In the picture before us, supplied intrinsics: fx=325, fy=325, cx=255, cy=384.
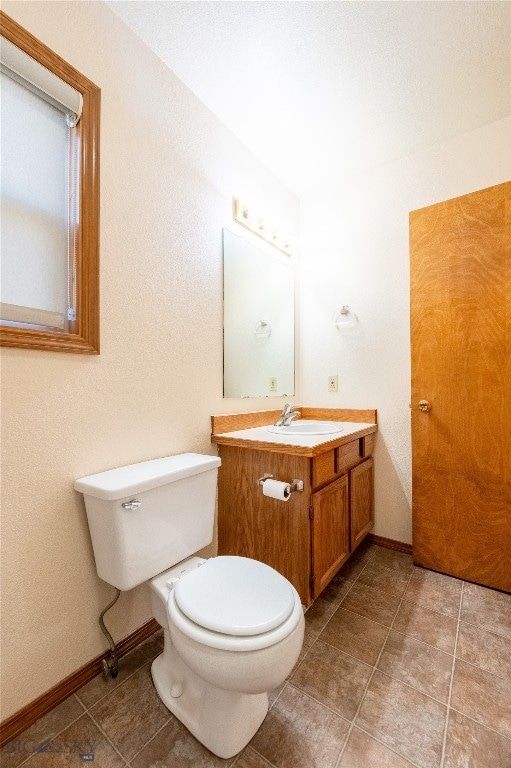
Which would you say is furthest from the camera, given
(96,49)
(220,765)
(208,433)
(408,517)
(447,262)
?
(408,517)

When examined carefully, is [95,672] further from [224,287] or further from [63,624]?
[224,287]

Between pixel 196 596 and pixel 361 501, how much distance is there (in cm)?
123

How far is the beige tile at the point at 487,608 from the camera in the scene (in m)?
1.40

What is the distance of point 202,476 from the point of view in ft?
4.20

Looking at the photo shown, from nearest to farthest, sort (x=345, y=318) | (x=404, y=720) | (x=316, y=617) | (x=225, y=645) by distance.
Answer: (x=225, y=645), (x=404, y=720), (x=316, y=617), (x=345, y=318)

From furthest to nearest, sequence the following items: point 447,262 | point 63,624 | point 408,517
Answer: point 408,517 < point 447,262 < point 63,624

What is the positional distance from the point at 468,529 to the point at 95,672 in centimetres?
177

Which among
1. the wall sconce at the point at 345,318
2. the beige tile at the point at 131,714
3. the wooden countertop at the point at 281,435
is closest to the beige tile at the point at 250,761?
the beige tile at the point at 131,714

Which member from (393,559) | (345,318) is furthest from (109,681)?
(345,318)

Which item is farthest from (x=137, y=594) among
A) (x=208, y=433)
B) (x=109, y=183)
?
(x=109, y=183)

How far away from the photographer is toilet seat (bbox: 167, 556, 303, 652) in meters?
0.81

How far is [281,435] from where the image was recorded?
5.27 ft

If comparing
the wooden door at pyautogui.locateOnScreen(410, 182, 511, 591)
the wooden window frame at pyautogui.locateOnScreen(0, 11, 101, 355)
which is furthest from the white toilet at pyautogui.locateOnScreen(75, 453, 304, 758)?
the wooden door at pyautogui.locateOnScreen(410, 182, 511, 591)

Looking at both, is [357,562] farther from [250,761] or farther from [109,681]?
[109,681]
